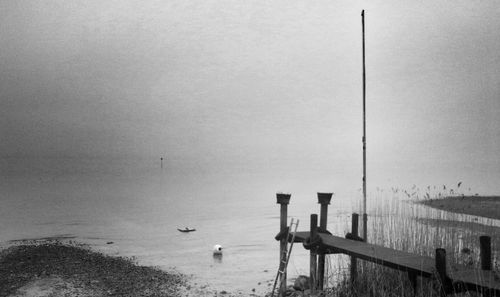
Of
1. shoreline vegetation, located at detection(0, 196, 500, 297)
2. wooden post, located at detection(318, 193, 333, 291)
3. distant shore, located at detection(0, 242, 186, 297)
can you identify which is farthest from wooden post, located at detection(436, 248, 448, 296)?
distant shore, located at detection(0, 242, 186, 297)

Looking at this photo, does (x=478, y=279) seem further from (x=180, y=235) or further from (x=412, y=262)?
(x=180, y=235)

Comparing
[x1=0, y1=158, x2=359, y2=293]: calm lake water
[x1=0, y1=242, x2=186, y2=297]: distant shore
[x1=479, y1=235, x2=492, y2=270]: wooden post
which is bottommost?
[x1=0, y1=158, x2=359, y2=293]: calm lake water

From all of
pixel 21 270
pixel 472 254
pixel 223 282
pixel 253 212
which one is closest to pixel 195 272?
pixel 223 282

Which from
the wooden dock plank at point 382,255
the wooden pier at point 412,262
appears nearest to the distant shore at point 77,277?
the wooden pier at point 412,262

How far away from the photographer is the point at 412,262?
6695 mm

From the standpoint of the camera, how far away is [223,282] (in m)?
11.6

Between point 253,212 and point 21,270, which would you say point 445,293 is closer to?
point 21,270

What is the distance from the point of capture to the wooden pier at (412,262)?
227 inches

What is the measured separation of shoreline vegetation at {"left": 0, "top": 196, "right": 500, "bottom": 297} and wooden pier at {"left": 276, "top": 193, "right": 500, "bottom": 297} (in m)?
0.37

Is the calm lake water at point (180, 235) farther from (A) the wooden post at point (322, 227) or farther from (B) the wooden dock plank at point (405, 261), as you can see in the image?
(B) the wooden dock plank at point (405, 261)

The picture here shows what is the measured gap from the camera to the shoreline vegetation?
8.18 m

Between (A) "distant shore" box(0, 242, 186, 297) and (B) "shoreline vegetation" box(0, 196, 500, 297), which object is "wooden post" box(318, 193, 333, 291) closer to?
(B) "shoreline vegetation" box(0, 196, 500, 297)

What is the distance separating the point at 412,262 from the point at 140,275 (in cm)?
758

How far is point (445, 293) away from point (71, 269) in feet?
32.7
